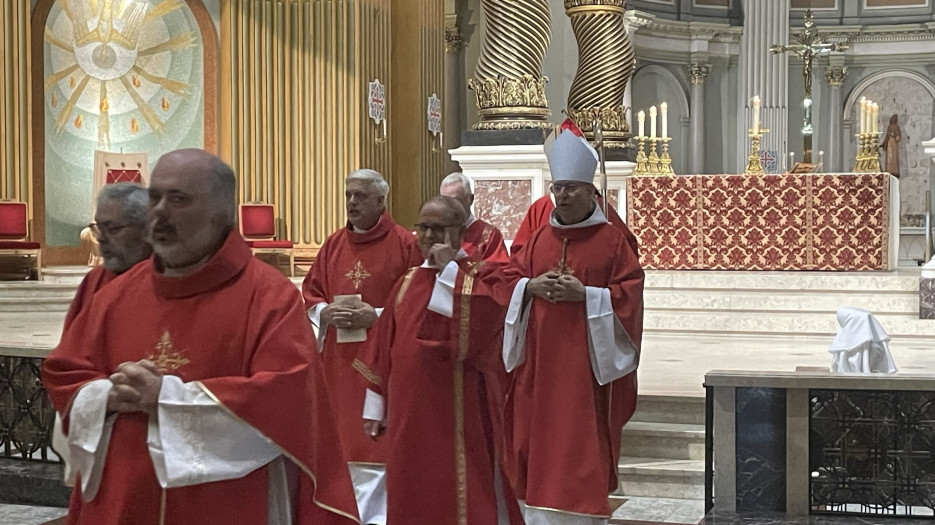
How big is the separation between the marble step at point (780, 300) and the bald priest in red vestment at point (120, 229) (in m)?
7.45

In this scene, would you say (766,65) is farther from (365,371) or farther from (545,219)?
(365,371)

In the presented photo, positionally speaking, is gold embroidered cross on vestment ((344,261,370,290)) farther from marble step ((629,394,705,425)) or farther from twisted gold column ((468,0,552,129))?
twisted gold column ((468,0,552,129))

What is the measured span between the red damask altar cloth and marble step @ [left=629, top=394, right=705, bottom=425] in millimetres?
5031

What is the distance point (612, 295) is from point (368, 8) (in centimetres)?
1033

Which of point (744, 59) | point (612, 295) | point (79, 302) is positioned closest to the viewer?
point (79, 302)

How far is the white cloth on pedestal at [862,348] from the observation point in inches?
255

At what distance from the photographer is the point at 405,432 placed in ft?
15.0

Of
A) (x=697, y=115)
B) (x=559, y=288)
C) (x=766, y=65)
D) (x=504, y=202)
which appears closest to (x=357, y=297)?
(x=559, y=288)

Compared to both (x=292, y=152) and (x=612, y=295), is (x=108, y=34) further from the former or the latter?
(x=612, y=295)

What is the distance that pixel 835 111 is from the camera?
73.7 feet

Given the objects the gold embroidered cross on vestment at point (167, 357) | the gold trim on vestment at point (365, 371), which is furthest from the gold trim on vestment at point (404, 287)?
the gold embroidered cross on vestment at point (167, 357)

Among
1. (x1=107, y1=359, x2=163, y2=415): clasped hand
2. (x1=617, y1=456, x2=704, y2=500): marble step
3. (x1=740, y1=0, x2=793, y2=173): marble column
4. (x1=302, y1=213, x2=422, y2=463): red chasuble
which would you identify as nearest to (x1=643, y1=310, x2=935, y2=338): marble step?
(x1=617, y1=456, x2=704, y2=500): marble step

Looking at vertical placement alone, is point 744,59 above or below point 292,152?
above

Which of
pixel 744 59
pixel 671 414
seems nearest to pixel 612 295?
pixel 671 414
